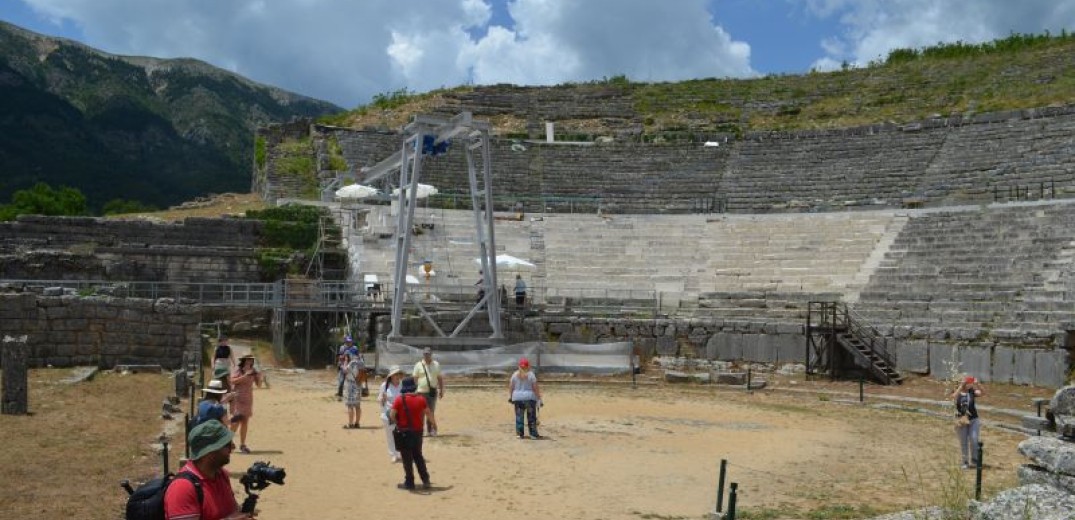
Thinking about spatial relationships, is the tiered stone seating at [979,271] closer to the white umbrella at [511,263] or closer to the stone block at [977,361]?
the stone block at [977,361]

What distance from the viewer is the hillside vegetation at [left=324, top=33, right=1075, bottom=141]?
46781 millimetres

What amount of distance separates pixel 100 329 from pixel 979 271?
A: 73.8ft

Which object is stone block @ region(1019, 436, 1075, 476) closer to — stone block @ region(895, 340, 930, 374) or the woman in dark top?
the woman in dark top

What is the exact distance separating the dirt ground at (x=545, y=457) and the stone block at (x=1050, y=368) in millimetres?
1445

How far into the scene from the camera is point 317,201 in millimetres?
37469

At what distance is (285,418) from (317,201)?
2196 cm

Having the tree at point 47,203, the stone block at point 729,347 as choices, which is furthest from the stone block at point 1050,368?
the tree at point 47,203

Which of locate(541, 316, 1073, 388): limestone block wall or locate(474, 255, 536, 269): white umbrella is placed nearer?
locate(541, 316, 1073, 388): limestone block wall

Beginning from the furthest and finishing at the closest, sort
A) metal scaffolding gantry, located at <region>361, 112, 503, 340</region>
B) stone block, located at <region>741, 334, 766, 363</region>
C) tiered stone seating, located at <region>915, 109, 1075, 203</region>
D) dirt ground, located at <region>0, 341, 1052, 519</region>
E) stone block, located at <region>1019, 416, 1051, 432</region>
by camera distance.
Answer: tiered stone seating, located at <region>915, 109, 1075, 203</region> < stone block, located at <region>741, 334, 766, 363</region> < metal scaffolding gantry, located at <region>361, 112, 503, 340</region> < stone block, located at <region>1019, 416, 1051, 432</region> < dirt ground, located at <region>0, 341, 1052, 519</region>

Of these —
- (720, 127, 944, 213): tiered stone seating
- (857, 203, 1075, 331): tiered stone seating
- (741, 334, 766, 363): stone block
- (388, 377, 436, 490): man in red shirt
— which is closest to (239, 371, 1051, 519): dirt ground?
(388, 377, 436, 490): man in red shirt

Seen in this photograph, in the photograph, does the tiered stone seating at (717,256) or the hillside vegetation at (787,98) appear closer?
the tiered stone seating at (717,256)

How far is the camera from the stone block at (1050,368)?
21531 mm

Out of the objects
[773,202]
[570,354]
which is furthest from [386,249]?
[773,202]

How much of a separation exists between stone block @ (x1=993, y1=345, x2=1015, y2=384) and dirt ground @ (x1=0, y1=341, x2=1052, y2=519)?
5.84 feet
